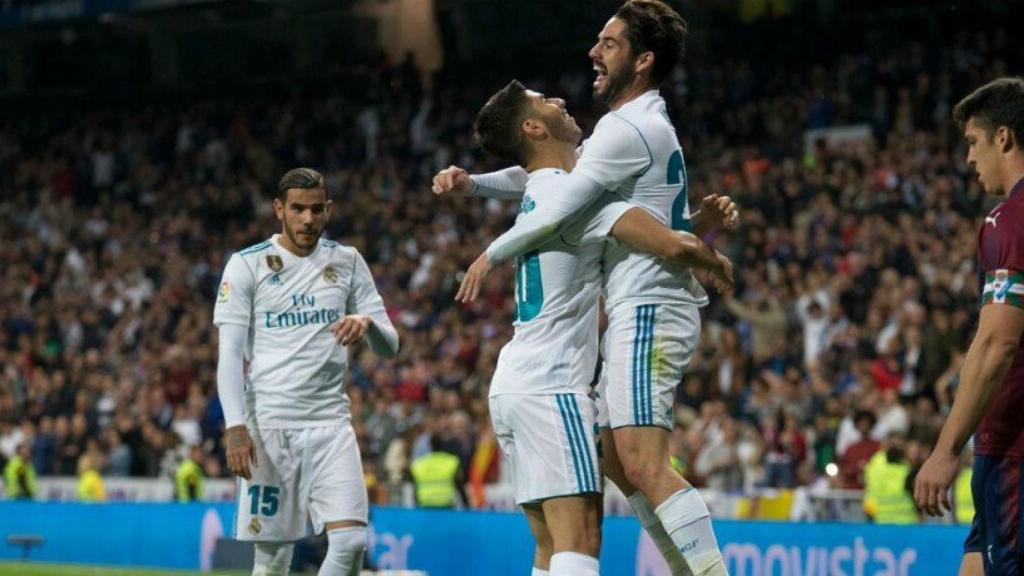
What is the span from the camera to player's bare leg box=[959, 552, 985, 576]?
17.6 ft

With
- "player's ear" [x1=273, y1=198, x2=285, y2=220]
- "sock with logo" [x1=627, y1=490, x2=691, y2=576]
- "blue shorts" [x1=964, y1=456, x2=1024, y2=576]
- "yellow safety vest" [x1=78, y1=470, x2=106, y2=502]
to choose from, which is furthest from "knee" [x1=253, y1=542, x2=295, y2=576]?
"yellow safety vest" [x1=78, y1=470, x2=106, y2=502]

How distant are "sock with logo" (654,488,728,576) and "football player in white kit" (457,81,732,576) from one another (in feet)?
0.81

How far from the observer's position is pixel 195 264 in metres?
24.0

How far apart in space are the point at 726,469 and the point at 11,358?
12.0 meters

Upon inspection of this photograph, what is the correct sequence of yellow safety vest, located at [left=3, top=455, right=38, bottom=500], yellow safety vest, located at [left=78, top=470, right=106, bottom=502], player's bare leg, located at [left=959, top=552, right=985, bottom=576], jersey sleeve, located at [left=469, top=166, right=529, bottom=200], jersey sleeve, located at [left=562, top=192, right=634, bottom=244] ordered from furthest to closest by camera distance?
1. yellow safety vest, located at [left=3, top=455, right=38, bottom=500]
2. yellow safety vest, located at [left=78, top=470, right=106, bottom=502]
3. jersey sleeve, located at [left=469, top=166, right=529, bottom=200]
4. jersey sleeve, located at [left=562, top=192, right=634, bottom=244]
5. player's bare leg, located at [left=959, top=552, right=985, bottom=576]

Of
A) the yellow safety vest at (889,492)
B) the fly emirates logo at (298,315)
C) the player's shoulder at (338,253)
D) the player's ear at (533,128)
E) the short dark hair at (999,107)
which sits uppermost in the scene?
the player's ear at (533,128)

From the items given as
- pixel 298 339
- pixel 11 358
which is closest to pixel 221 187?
pixel 11 358

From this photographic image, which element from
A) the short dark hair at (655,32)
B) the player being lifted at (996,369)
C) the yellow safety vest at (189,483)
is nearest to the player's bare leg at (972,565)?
the player being lifted at (996,369)

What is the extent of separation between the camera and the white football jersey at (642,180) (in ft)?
19.6

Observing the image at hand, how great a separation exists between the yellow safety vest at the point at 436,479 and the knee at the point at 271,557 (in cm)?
810

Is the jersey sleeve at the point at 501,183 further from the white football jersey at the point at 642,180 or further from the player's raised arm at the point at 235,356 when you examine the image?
the player's raised arm at the point at 235,356

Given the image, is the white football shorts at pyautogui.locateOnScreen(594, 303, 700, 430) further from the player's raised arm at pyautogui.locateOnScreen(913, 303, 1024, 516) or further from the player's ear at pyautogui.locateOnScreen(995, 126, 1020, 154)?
the player's ear at pyautogui.locateOnScreen(995, 126, 1020, 154)

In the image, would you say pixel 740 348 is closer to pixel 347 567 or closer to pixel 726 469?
pixel 726 469

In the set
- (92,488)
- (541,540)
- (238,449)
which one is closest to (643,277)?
(541,540)
